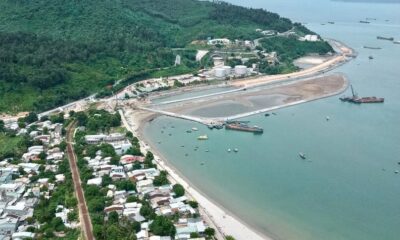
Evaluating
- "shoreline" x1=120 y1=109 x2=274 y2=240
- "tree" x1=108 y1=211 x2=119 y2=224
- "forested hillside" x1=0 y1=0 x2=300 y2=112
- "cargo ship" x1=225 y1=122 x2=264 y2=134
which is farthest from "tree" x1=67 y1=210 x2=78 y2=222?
"forested hillside" x1=0 y1=0 x2=300 y2=112

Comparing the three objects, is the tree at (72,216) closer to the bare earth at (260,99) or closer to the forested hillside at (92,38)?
the forested hillside at (92,38)

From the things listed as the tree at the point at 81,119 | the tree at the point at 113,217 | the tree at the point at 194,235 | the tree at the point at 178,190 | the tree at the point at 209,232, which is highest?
the tree at the point at 81,119

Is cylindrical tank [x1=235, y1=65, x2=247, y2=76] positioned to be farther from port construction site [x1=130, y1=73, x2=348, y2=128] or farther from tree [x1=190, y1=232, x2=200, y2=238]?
Answer: tree [x1=190, y1=232, x2=200, y2=238]

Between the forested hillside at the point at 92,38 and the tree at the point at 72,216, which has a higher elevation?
the forested hillside at the point at 92,38

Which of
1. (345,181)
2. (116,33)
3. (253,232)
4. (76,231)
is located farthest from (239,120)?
(116,33)

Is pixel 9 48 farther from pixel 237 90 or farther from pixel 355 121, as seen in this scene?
pixel 355 121

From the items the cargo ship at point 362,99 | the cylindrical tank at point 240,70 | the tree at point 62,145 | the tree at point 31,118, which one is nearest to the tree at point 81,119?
the tree at point 31,118
